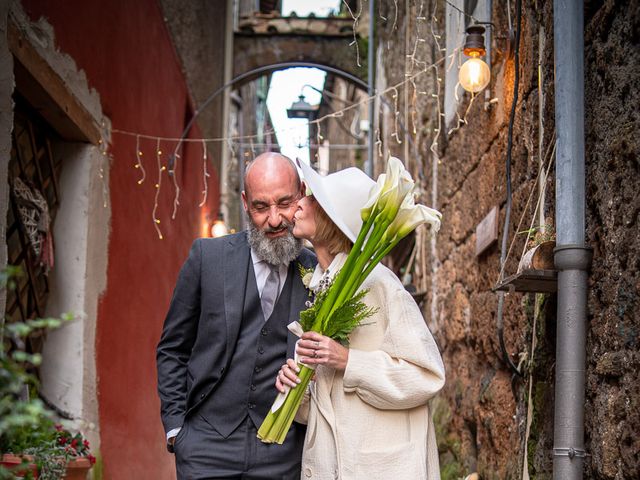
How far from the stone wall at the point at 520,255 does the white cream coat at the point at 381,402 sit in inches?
19.9

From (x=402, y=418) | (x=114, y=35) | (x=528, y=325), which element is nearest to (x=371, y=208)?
(x=402, y=418)

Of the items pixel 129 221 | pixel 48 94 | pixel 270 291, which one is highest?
pixel 48 94

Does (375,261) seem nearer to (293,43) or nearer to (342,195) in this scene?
(342,195)

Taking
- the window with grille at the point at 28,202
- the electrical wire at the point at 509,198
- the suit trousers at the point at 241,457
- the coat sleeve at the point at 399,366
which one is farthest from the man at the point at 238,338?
the window with grille at the point at 28,202

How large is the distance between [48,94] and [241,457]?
97.5 inches

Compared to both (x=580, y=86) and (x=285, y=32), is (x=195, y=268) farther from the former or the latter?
(x=285, y=32)

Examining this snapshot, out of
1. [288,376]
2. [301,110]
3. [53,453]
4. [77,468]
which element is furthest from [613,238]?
[301,110]

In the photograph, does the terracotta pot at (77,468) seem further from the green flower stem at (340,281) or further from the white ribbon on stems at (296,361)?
the green flower stem at (340,281)

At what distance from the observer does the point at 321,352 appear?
2664 millimetres

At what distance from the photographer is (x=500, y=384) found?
4.32 m

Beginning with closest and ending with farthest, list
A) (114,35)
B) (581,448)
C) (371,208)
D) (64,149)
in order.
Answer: (371,208) → (581,448) → (64,149) → (114,35)

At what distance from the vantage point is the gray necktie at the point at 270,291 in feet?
10.4

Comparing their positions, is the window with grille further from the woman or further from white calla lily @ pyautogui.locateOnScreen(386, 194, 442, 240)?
white calla lily @ pyautogui.locateOnScreen(386, 194, 442, 240)

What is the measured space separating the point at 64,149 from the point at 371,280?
10.6 feet
